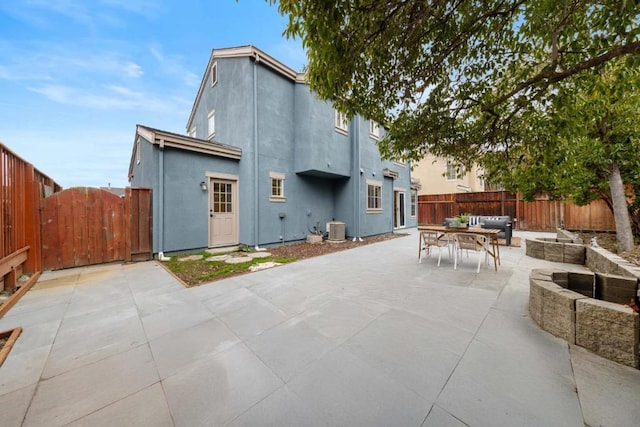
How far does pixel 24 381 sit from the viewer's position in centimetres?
196

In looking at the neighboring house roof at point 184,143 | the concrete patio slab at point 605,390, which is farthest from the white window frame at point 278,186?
the concrete patio slab at point 605,390

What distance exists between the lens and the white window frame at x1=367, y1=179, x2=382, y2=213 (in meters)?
10.7

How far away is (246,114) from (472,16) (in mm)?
6880

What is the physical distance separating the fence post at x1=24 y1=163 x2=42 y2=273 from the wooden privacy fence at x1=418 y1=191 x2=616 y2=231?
55.7 feet

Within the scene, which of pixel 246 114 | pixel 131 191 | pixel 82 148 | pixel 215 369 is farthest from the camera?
pixel 82 148

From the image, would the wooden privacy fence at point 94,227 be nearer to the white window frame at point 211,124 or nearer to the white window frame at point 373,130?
the white window frame at point 211,124

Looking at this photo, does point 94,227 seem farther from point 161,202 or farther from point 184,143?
point 184,143

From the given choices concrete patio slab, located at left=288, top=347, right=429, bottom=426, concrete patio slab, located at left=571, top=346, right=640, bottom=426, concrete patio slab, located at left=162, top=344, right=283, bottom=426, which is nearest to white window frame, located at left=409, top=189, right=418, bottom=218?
concrete patio slab, located at left=571, top=346, right=640, bottom=426

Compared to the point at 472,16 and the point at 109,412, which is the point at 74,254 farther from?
the point at 472,16

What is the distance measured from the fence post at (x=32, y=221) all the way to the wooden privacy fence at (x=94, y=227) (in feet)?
0.52

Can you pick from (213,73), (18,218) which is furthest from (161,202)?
(213,73)

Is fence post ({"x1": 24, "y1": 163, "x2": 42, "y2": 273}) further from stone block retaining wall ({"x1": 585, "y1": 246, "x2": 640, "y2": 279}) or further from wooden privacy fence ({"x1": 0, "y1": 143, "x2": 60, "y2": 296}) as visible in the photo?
stone block retaining wall ({"x1": 585, "y1": 246, "x2": 640, "y2": 279})

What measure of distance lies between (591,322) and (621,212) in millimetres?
6104

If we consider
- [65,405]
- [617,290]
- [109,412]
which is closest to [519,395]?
[617,290]
